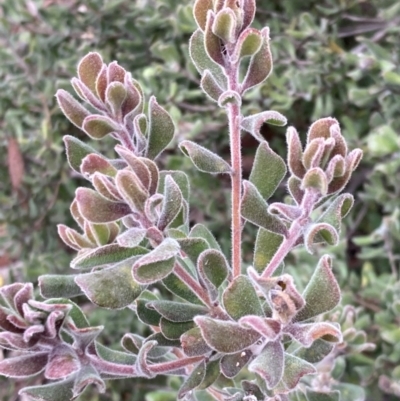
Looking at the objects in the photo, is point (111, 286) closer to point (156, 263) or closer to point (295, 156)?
point (156, 263)

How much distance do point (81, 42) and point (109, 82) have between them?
4.69 ft

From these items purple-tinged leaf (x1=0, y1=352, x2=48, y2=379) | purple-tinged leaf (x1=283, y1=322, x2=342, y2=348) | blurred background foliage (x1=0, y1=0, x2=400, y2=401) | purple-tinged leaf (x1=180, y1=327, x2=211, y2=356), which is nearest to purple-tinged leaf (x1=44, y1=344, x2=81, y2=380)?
purple-tinged leaf (x1=0, y1=352, x2=48, y2=379)

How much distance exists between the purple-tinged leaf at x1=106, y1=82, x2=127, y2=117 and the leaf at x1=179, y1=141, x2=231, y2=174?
0.09 metres

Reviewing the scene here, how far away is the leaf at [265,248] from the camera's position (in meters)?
0.72

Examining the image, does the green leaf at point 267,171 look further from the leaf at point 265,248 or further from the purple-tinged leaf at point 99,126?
the purple-tinged leaf at point 99,126

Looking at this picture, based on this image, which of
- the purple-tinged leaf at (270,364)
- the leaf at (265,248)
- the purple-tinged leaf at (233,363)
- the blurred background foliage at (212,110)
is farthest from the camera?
the blurred background foliage at (212,110)

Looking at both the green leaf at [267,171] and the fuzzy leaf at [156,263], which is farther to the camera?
the green leaf at [267,171]

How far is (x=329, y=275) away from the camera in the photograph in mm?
566

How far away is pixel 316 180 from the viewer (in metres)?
0.54

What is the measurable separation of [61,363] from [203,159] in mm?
283

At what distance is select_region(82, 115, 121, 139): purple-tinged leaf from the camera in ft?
1.97

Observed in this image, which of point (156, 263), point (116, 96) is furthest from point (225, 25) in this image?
point (156, 263)

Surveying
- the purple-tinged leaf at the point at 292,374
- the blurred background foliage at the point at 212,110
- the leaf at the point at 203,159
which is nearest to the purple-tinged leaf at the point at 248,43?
the leaf at the point at 203,159

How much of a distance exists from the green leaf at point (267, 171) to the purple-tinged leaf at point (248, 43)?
13cm
